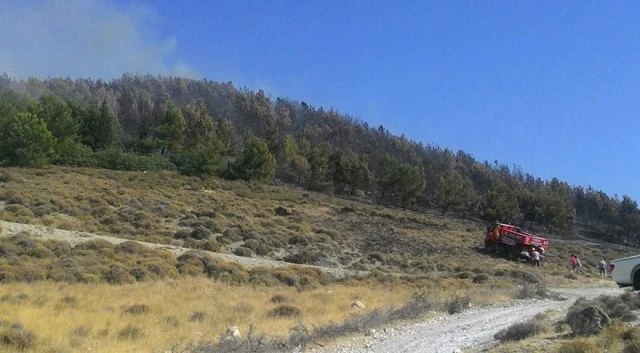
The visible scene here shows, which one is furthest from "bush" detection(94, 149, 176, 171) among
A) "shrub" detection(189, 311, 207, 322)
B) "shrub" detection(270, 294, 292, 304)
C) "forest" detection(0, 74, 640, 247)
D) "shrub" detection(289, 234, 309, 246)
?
"shrub" detection(189, 311, 207, 322)

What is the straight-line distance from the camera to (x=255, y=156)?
74125 mm

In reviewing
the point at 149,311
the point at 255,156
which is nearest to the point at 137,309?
the point at 149,311

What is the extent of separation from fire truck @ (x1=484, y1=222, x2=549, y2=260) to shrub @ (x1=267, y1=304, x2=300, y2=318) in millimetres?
30161

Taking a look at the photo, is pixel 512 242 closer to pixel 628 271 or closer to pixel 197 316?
pixel 628 271

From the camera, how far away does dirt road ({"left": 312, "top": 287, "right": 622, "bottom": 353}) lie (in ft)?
29.6

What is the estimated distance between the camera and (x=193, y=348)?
380 inches

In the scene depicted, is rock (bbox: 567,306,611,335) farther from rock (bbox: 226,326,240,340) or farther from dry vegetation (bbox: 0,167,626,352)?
rock (bbox: 226,326,240,340)

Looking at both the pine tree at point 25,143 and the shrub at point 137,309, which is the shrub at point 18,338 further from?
the pine tree at point 25,143

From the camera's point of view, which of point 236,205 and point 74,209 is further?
point 236,205

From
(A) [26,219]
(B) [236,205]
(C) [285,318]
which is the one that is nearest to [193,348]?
(C) [285,318]

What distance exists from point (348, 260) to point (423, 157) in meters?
118

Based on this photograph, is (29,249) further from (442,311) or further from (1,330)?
(442,311)

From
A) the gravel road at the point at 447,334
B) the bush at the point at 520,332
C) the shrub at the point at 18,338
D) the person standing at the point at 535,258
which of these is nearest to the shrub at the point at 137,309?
the shrub at the point at 18,338

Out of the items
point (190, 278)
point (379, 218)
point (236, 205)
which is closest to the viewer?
point (190, 278)
